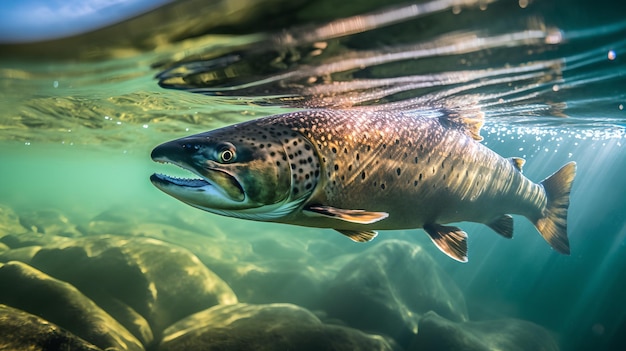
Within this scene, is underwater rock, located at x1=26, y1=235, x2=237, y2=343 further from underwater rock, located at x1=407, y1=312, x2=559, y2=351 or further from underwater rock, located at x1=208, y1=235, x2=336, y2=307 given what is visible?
underwater rock, located at x1=407, y1=312, x2=559, y2=351

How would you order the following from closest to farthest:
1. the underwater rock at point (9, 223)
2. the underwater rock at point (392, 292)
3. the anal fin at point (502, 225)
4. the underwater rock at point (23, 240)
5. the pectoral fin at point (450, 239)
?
the pectoral fin at point (450, 239) < the anal fin at point (502, 225) < the underwater rock at point (392, 292) < the underwater rock at point (23, 240) < the underwater rock at point (9, 223)

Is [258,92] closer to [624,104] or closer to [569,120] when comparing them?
[624,104]

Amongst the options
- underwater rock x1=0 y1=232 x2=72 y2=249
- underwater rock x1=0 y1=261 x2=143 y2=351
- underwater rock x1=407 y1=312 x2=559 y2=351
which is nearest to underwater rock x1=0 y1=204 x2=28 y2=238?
underwater rock x1=0 y1=232 x2=72 y2=249

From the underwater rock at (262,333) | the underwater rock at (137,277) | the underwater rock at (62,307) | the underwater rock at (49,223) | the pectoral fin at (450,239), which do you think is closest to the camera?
the pectoral fin at (450,239)

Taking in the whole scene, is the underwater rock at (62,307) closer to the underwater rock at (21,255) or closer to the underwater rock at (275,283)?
the underwater rock at (21,255)

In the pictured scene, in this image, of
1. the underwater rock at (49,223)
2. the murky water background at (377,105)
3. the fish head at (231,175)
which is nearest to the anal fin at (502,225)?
the murky water background at (377,105)

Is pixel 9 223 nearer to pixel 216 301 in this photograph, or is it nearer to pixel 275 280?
pixel 275 280
